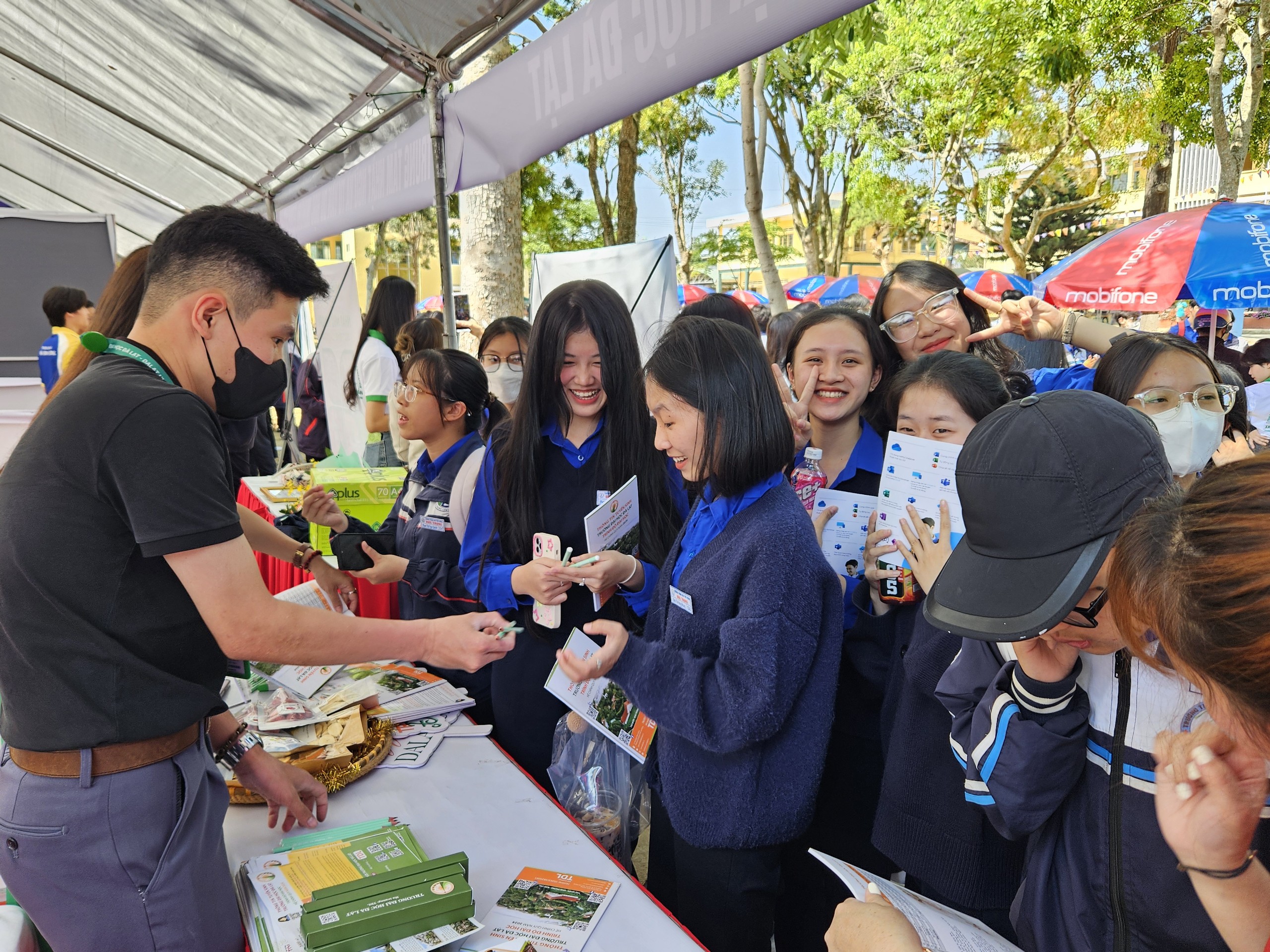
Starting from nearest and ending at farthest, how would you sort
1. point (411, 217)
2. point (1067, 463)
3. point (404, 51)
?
point (1067, 463) → point (404, 51) → point (411, 217)

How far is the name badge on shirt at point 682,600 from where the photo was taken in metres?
1.62

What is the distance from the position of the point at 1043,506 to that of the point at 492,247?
18.6ft

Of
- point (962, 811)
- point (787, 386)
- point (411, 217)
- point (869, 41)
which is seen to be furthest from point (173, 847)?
point (411, 217)

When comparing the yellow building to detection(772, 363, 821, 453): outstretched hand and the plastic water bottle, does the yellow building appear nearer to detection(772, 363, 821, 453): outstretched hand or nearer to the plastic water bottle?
detection(772, 363, 821, 453): outstretched hand

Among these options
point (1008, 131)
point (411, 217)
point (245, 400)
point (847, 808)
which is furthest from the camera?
point (411, 217)

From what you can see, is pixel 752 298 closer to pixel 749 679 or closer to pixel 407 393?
pixel 407 393

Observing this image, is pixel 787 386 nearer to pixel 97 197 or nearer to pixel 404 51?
pixel 404 51

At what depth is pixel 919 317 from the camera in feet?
8.04

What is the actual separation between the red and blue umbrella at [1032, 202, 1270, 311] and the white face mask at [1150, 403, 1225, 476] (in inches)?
104

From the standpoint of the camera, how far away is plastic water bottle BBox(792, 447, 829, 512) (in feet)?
7.08

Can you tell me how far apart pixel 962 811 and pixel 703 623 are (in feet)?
1.85

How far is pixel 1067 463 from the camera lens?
98 cm

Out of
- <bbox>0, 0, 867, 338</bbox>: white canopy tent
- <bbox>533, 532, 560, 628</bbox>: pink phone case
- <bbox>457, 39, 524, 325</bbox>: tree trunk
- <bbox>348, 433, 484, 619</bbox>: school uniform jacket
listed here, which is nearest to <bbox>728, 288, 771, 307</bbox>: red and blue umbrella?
<bbox>457, 39, 524, 325</bbox>: tree trunk

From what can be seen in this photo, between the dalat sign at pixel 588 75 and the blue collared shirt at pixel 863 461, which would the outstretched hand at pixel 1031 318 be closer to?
the blue collared shirt at pixel 863 461
